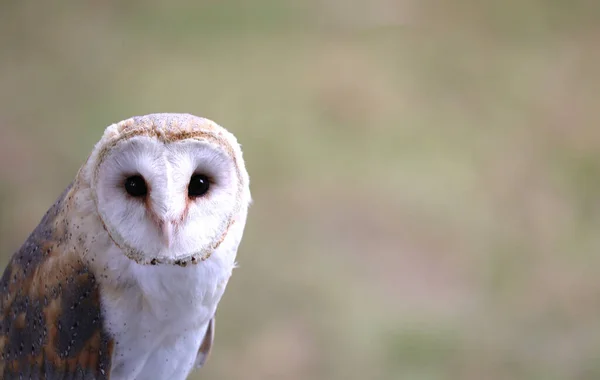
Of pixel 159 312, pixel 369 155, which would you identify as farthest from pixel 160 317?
pixel 369 155

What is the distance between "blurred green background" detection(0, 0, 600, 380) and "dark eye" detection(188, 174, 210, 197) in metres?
1.82

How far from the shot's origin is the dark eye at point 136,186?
1.01 metres

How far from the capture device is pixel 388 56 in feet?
13.3

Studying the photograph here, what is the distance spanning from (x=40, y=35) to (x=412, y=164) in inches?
81.5

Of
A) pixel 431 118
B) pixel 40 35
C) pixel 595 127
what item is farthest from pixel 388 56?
pixel 40 35

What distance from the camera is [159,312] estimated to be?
1.19 meters

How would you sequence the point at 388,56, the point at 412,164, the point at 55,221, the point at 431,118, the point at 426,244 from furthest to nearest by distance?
the point at 388,56 → the point at 431,118 → the point at 412,164 → the point at 426,244 → the point at 55,221

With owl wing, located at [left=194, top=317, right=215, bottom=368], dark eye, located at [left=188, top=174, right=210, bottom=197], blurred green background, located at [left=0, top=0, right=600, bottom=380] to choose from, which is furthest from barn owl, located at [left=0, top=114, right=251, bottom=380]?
blurred green background, located at [left=0, top=0, right=600, bottom=380]

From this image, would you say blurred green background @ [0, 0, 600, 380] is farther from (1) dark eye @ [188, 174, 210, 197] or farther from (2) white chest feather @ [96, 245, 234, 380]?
(1) dark eye @ [188, 174, 210, 197]

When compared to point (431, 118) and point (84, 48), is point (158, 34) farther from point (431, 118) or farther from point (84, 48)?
point (431, 118)

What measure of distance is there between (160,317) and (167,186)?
32 centimetres

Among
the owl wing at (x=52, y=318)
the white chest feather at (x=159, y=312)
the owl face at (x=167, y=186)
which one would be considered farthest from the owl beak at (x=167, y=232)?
the owl wing at (x=52, y=318)

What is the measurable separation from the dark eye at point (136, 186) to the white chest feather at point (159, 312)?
0.15 m

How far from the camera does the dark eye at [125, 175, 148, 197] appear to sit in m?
1.01
